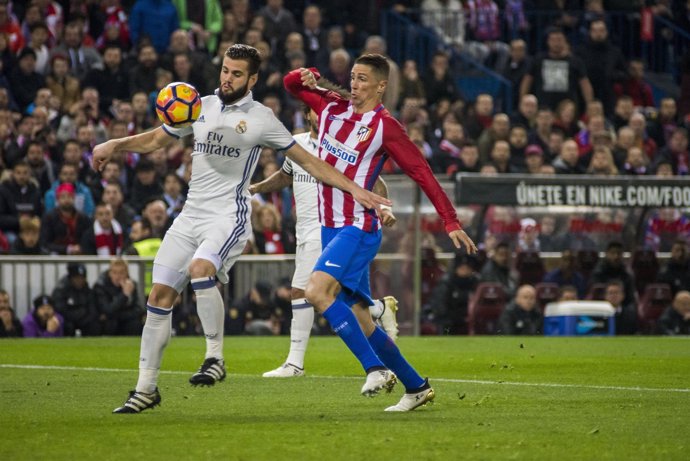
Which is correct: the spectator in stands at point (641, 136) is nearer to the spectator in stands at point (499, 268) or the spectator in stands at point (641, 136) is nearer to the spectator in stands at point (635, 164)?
the spectator in stands at point (635, 164)

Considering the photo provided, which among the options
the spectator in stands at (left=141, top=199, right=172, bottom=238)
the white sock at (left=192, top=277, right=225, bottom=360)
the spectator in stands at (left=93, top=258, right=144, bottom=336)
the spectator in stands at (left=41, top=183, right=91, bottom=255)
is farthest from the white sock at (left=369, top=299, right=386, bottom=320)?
the spectator in stands at (left=41, top=183, right=91, bottom=255)

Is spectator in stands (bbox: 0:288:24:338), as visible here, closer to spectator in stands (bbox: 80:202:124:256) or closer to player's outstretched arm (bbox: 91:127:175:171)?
spectator in stands (bbox: 80:202:124:256)

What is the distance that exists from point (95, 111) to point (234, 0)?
362 cm

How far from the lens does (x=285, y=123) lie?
22.3m

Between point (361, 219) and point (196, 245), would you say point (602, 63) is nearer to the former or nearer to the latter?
point (196, 245)

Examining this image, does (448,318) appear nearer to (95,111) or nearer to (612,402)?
(95,111)

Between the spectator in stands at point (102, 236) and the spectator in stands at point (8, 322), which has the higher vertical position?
the spectator in stands at point (102, 236)

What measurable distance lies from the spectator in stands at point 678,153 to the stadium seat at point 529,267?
4322 millimetres

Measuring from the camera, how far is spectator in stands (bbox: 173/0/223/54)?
23.5 m

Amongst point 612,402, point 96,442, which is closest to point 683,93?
point 612,402

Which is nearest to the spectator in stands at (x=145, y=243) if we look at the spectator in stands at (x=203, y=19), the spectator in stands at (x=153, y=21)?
the spectator in stands at (x=153, y=21)

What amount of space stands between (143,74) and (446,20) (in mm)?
7203

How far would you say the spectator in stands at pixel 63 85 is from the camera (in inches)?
841

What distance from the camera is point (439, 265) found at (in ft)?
66.5
